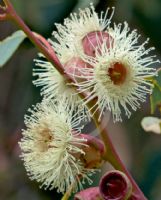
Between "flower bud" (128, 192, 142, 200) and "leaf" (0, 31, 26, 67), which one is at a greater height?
"leaf" (0, 31, 26, 67)

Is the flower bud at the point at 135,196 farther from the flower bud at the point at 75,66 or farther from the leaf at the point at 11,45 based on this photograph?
the leaf at the point at 11,45

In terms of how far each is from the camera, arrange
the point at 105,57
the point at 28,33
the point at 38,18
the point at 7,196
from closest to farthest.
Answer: the point at 28,33, the point at 105,57, the point at 38,18, the point at 7,196

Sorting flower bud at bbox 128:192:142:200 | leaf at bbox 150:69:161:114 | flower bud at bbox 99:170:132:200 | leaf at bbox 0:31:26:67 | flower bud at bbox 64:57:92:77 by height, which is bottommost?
flower bud at bbox 128:192:142:200

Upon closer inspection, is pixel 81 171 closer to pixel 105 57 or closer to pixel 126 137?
pixel 105 57

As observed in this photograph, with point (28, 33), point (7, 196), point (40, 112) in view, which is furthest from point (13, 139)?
point (28, 33)

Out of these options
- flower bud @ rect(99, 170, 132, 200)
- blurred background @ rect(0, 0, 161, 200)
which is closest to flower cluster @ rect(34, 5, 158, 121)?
flower bud @ rect(99, 170, 132, 200)

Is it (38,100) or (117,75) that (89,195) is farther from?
(38,100)

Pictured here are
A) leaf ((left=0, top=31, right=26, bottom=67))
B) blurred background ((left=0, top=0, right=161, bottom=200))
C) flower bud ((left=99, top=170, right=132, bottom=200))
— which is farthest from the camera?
blurred background ((left=0, top=0, right=161, bottom=200))

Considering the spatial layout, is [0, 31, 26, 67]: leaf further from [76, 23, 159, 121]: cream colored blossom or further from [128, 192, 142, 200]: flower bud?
[128, 192, 142, 200]: flower bud
